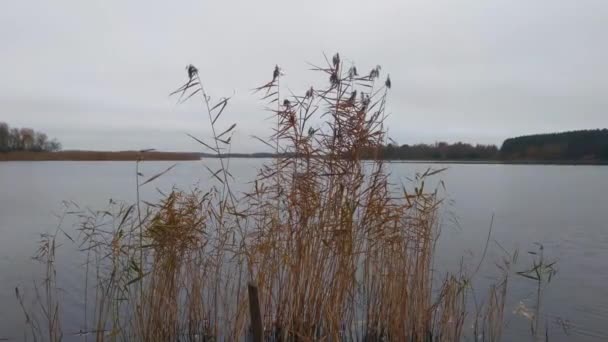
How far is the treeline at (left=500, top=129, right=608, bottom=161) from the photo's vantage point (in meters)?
66.4

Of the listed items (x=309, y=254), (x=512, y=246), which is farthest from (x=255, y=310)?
(x=512, y=246)

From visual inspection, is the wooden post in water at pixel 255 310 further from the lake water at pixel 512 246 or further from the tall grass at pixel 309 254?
the lake water at pixel 512 246

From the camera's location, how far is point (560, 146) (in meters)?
70.1

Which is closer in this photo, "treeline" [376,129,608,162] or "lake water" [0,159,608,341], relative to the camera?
"lake water" [0,159,608,341]

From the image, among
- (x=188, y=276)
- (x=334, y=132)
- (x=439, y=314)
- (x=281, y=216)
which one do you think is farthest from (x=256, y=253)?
(x=439, y=314)

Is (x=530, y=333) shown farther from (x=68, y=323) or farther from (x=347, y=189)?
(x=68, y=323)

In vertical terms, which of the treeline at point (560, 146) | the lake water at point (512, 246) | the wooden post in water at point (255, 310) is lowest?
the lake water at point (512, 246)

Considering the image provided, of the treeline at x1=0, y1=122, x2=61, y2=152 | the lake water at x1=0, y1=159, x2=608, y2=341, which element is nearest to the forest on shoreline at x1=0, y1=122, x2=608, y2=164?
the treeline at x1=0, y1=122, x2=61, y2=152

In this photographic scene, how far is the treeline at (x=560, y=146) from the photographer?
66438 millimetres

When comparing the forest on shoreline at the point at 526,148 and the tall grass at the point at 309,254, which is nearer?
the tall grass at the point at 309,254

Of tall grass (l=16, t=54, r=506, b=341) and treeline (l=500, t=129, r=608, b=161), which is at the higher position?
treeline (l=500, t=129, r=608, b=161)

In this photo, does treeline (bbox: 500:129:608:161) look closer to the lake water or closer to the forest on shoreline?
→ the forest on shoreline

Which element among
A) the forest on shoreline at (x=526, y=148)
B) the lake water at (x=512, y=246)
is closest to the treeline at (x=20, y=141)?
the forest on shoreline at (x=526, y=148)

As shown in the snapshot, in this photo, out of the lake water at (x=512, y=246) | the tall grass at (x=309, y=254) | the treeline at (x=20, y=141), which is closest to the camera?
the tall grass at (x=309, y=254)
